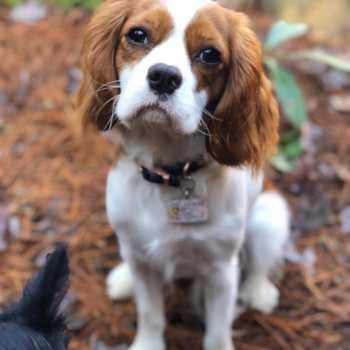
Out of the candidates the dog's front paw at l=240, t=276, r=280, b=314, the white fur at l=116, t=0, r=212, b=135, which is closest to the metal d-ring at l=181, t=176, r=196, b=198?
the white fur at l=116, t=0, r=212, b=135

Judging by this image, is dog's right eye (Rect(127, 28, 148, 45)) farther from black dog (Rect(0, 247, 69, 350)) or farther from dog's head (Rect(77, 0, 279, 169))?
black dog (Rect(0, 247, 69, 350))

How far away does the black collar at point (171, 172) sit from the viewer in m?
1.64

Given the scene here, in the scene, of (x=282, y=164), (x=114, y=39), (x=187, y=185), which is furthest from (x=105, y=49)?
(x=282, y=164)

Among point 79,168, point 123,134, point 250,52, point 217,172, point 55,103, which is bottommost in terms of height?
point 79,168

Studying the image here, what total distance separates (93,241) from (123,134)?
1123 mm

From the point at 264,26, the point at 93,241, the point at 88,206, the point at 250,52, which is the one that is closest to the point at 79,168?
the point at 88,206

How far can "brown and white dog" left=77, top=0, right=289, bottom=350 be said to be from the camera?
53.9 inches

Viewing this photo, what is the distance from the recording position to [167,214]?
1698 mm

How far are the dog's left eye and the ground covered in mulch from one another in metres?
0.68

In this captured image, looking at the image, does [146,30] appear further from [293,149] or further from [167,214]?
[293,149]

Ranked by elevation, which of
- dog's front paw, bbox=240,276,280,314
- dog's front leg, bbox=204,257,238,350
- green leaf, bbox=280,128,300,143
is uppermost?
green leaf, bbox=280,128,300,143

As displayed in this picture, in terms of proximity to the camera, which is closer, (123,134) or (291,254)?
(123,134)

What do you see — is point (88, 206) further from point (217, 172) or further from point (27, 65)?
point (27, 65)

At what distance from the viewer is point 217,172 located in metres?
1.68
